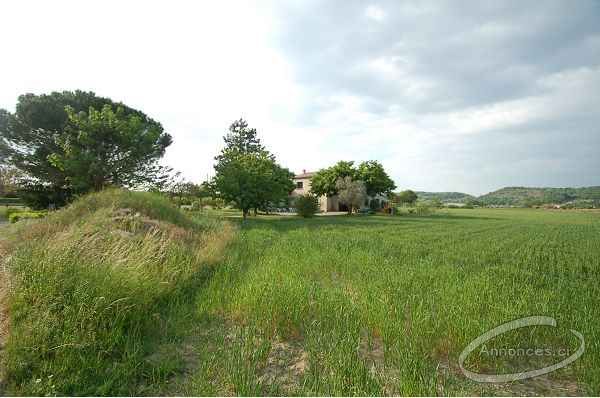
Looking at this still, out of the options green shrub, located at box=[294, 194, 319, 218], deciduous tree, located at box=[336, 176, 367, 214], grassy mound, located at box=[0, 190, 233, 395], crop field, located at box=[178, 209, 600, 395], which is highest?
deciduous tree, located at box=[336, 176, 367, 214]

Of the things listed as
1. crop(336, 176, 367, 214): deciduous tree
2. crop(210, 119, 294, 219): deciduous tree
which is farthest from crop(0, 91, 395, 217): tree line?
crop(336, 176, 367, 214): deciduous tree

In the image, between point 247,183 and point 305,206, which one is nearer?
point 247,183

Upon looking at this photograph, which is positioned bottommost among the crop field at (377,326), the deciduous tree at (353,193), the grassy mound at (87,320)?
the crop field at (377,326)

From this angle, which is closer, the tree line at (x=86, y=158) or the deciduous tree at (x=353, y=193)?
the tree line at (x=86, y=158)

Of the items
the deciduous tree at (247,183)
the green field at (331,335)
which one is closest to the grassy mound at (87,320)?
the green field at (331,335)

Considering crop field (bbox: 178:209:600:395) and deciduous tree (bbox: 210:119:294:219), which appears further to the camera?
deciduous tree (bbox: 210:119:294:219)

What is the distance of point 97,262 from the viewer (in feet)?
14.1

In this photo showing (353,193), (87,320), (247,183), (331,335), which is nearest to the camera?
(87,320)

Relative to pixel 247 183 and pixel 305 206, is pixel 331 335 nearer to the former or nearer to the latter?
pixel 247 183

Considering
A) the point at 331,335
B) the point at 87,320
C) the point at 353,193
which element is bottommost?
the point at 331,335

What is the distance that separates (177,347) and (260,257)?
468cm

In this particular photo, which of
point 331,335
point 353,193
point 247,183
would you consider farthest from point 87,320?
point 353,193

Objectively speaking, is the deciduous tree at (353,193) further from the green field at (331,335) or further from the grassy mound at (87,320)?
the grassy mound at (87,320)

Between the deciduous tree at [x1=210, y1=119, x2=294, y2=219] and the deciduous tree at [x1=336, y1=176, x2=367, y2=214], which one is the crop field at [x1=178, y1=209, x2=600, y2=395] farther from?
the deciduous tree at [x1=336, y1=176, x2=367, y2=214]
